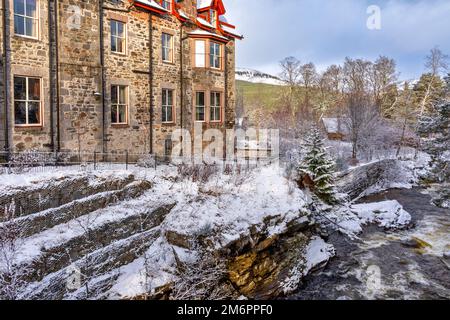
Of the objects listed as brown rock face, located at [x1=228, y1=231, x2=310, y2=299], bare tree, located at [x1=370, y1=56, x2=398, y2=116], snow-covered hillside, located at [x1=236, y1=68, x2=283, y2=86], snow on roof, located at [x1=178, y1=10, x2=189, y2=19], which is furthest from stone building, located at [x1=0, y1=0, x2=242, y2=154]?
snow-covered hillside, located at [x1=236, y1=68, x2=283, y2=86]

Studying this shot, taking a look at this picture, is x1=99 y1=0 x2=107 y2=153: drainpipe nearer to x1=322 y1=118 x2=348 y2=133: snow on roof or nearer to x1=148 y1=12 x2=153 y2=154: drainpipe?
x1=148 y1=12 x2=153 y2=154: drainpipe

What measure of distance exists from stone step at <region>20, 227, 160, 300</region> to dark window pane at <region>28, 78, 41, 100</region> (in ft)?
26.6

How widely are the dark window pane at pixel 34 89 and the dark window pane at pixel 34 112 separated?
0.26 metres

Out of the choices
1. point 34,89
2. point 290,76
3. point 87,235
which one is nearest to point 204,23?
point 34,89

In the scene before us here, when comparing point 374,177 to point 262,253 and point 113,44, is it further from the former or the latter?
point 113,44

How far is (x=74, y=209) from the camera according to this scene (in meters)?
11.0

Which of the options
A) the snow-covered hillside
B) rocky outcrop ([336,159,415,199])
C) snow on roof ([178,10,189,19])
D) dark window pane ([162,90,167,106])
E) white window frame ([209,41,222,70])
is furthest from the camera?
the snow-covered hillside

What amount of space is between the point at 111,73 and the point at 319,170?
40.0 ft

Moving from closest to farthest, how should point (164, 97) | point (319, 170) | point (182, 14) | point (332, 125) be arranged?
1. point (319, 170)
2. point (164, 97)
3. point (182, 14)
4. point (332, 125)

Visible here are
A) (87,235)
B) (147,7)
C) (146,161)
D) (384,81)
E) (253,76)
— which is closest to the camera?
(87,235)

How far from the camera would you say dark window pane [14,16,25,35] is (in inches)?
554

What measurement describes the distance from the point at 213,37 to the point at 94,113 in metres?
8.85

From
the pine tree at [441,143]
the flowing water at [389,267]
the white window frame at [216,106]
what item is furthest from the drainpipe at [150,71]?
the pine tree at [441,143]
